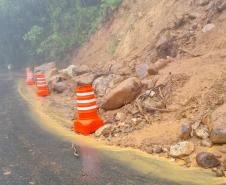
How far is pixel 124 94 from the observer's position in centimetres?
999

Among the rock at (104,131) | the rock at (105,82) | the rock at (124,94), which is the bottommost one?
the rock at (104,131)

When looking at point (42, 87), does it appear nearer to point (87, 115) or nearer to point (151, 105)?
point (87, 115)

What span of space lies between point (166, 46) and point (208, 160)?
680 cm

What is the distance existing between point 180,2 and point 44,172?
385 inches

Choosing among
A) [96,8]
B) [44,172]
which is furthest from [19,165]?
[96,8]

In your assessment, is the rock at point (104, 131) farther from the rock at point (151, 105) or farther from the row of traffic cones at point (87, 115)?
the rock at point (151, 105)

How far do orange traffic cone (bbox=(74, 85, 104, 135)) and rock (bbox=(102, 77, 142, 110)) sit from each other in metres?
0.82

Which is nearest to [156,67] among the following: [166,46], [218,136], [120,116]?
[166,46]

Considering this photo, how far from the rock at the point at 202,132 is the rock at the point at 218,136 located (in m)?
0.24

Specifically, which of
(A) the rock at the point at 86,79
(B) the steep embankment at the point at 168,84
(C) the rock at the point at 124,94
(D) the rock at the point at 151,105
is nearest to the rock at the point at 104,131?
(B) the steep embankment at the point at 168,84

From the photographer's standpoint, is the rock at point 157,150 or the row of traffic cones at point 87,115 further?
the row of traffic cones at point 87,115

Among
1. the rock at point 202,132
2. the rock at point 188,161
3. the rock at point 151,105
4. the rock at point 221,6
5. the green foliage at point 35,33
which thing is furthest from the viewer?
the green foliage at point 35,33

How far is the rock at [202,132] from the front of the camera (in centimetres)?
Result: 742

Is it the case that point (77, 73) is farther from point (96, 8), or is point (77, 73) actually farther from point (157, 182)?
point (157, 182)
